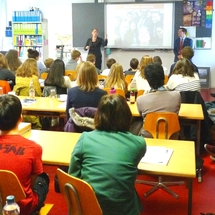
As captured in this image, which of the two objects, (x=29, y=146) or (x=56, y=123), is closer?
(x=29, y=146)

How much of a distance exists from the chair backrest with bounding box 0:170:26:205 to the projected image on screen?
7.70 m

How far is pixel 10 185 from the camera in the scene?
192cm

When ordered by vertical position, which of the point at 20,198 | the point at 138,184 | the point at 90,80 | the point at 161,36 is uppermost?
the point at 161,36

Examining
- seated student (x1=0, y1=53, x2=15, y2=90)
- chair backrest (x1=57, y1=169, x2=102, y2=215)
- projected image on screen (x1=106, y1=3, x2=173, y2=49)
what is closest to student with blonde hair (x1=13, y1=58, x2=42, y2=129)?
seated student (x1=0, y1=53, x2=15, y2=90)

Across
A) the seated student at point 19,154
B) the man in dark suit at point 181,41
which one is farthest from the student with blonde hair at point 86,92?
the man in dark suit at point 181,41

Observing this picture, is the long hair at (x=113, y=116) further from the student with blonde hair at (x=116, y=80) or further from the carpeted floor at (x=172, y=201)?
the student with blonde hair at (x=116, y=80)

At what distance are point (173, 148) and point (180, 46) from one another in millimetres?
6597

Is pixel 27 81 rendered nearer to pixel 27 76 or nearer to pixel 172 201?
pixel 27 76

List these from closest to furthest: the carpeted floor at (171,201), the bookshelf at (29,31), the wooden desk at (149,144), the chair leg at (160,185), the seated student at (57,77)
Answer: the wooden desk at (149,144) < the carpeted floor at (171,201) < the chair leg at (160,185) < the seated student at (57,77) < the bookshelf at (29,31)

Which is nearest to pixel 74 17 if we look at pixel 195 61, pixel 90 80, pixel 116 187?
pixel 195 61

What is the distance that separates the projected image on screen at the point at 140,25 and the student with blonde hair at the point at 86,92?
19.4 feet

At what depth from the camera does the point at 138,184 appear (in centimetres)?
368

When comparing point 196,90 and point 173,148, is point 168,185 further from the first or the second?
point 196,90

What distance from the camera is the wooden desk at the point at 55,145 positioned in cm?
243
